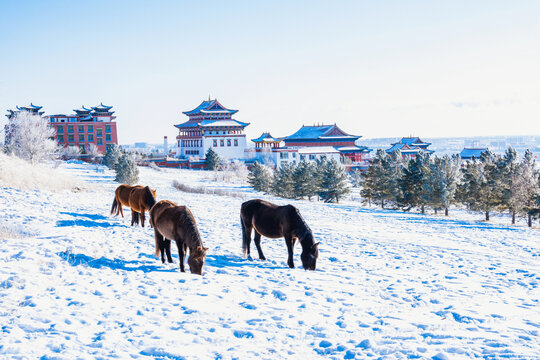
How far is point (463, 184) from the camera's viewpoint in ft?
117

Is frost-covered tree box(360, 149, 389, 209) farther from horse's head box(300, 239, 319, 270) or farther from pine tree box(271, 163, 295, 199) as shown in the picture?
horse's head box(300, 239, 319, 270)

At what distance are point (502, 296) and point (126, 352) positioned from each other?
7202mm

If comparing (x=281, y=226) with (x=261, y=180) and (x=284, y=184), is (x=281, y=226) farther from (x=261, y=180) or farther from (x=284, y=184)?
A: (x=261, y=180)

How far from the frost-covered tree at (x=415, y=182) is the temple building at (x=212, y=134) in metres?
60.7

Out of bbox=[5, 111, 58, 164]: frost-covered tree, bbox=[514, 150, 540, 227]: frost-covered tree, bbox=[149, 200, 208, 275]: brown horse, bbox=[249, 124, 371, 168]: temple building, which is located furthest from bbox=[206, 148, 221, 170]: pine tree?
bbox=[149, 200, 208, 275]: brown horse

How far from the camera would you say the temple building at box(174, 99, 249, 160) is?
317ft

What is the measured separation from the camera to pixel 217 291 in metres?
7.28

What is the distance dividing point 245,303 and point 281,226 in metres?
3.13

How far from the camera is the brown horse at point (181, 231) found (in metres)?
8.16

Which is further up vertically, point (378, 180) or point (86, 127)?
point (86, 127)

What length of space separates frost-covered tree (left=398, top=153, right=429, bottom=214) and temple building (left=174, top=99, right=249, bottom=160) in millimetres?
60670

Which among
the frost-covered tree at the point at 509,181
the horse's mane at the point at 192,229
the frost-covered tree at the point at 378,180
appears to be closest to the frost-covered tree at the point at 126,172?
the frost-covered tree at the point at 378,180

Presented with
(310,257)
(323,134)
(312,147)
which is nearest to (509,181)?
(310,257)

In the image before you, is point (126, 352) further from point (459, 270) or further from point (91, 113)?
point (91, 113)
